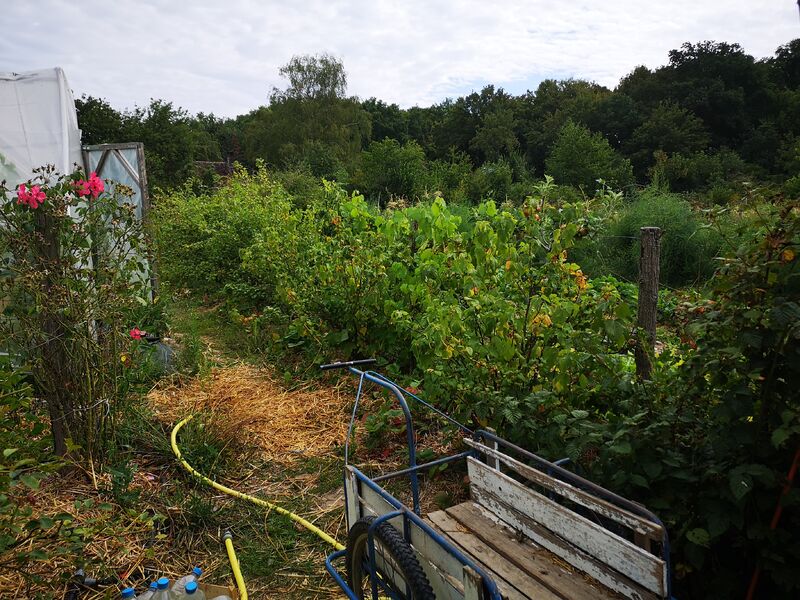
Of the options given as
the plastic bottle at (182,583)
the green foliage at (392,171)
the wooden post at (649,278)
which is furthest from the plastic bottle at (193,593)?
the green foliage at (392,171)

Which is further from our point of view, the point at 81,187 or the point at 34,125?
the point at 34,125

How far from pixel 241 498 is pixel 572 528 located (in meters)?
2.39

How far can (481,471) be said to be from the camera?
238 cm

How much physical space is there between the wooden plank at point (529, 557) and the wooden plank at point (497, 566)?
2cm

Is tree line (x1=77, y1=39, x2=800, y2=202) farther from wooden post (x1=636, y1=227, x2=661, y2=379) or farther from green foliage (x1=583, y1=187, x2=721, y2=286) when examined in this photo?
wooden post (x1=636, y1=227, x2=661, y2=379)

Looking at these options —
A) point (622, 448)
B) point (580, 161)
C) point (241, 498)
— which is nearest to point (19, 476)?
point (241, 498)

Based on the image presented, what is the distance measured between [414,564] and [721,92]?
135 feet

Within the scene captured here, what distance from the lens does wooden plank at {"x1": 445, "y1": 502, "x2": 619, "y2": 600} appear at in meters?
1.98

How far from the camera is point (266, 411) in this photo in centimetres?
489

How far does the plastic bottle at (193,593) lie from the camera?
8.25 feet

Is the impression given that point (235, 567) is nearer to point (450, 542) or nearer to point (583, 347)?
point (450, 542)

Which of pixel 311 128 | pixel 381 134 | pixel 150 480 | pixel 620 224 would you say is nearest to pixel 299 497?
pixel 150 480

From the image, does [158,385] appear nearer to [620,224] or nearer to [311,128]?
[620,224]

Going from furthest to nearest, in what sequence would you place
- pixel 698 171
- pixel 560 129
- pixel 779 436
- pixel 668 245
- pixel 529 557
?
pixel 560 129 < pixel 698 171 < pixel 668 245 < pixel 529 557 < pixel 779 436
